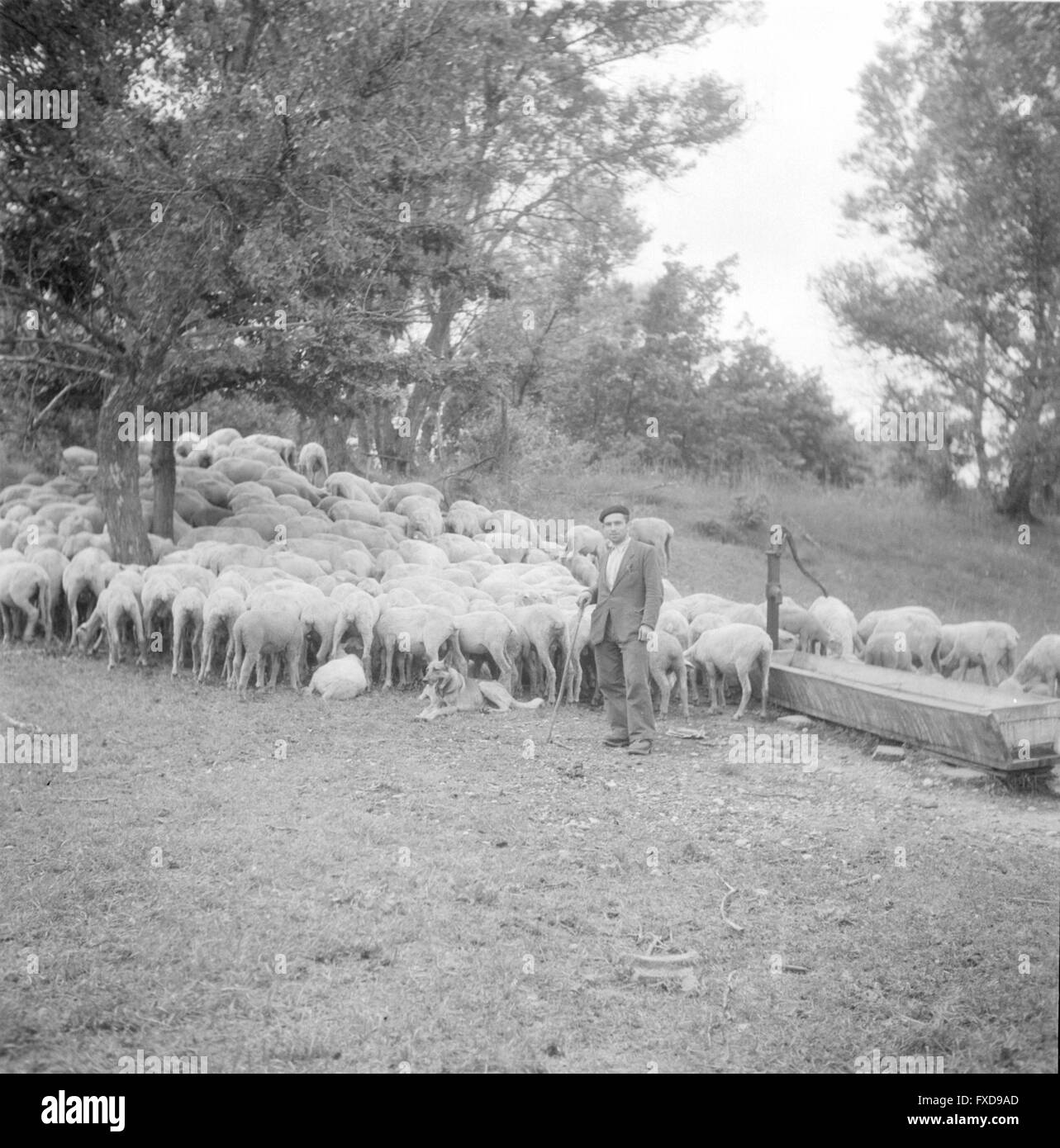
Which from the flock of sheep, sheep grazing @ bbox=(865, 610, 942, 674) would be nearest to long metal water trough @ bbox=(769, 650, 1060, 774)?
the flock of sheep

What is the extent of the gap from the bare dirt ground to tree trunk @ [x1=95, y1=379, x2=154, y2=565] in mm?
5631

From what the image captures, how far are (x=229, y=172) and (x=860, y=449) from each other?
26.7 metres

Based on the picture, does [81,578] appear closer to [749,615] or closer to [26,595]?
[26,595]

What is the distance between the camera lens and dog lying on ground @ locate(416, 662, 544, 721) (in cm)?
1209

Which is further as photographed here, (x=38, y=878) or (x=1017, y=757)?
(x=1017, y=757)

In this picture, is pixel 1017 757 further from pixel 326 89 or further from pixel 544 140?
pixel 544 140

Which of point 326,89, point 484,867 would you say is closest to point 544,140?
point 326,89

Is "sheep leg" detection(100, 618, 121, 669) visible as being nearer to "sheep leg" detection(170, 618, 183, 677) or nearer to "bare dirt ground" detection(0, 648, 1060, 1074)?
"sheep leg" detection(170, 618, 183, 677)

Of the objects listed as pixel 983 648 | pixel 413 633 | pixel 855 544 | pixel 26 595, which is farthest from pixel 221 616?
pixel 855 544

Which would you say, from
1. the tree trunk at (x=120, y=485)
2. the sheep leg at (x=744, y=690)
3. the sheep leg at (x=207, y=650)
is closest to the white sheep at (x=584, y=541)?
the tree trunk at (x=120, y=485)

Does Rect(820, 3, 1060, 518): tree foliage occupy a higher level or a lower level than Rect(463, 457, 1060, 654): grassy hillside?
higher

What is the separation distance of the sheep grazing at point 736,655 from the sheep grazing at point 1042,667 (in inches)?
88.6
